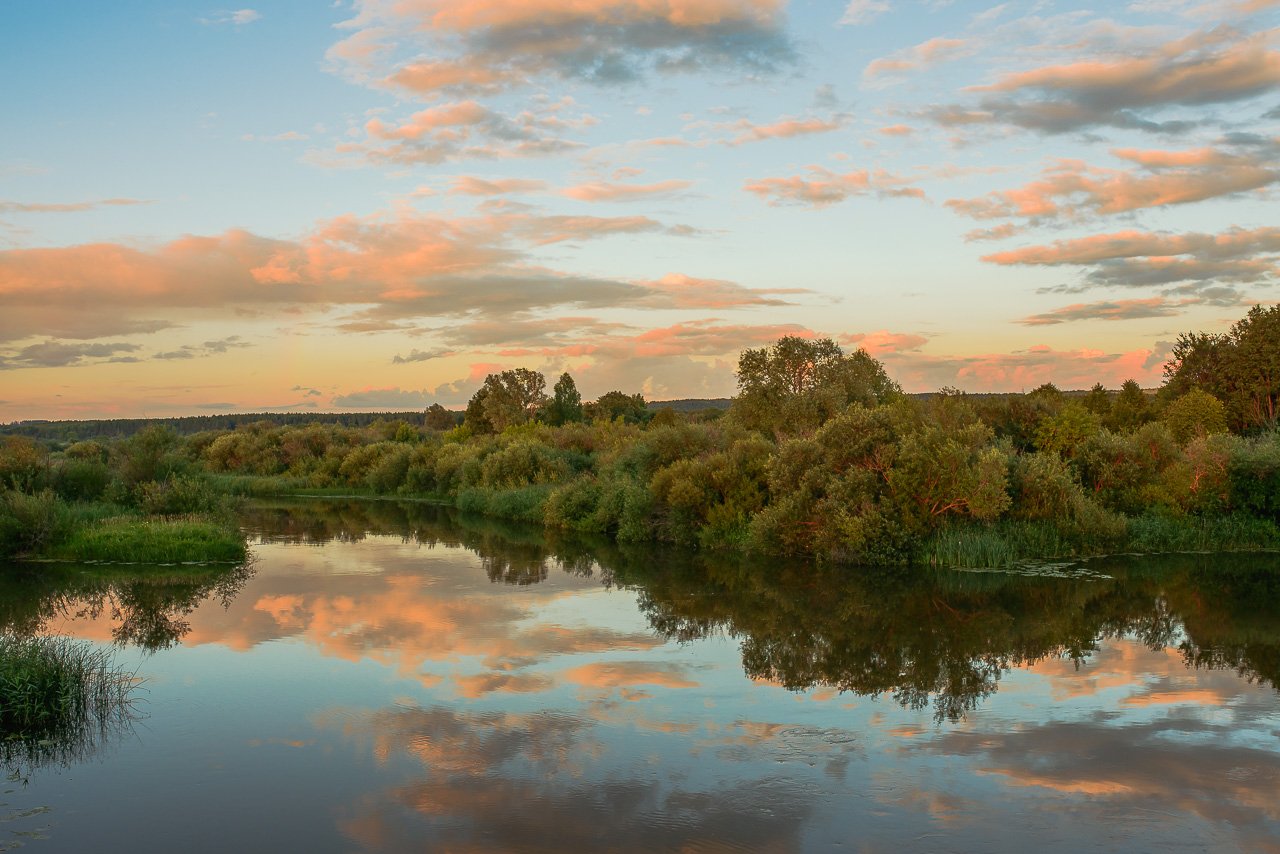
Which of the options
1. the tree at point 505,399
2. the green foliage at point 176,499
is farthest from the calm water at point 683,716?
the tree at point 505,399

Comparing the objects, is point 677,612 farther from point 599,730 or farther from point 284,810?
point 284,810

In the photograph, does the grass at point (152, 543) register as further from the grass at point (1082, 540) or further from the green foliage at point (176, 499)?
the grass at point (1082, 540)

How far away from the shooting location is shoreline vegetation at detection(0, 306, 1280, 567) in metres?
24.9

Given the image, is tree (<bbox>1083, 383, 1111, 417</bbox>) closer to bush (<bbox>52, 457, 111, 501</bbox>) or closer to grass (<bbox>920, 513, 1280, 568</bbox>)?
grass (<bbox>920, 513, 1280, 568</bbox>)

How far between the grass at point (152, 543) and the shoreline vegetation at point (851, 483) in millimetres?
81

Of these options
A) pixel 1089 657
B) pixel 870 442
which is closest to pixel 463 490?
pixel 870 442

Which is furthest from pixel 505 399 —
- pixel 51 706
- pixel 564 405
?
pixel 51 706

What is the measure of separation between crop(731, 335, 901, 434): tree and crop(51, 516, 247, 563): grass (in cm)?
2109

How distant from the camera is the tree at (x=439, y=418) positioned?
112356mm

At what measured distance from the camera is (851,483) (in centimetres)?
2498

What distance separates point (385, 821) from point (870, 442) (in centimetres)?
1893

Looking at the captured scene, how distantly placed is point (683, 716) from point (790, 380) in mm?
30081

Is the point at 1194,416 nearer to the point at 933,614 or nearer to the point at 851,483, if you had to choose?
the point at 851,483

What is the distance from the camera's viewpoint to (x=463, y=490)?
49.0 metres
